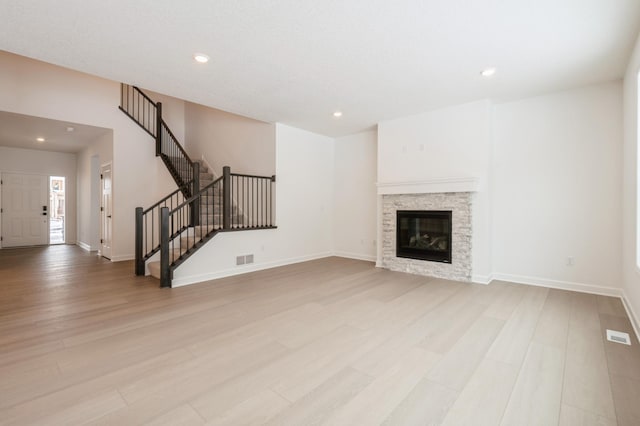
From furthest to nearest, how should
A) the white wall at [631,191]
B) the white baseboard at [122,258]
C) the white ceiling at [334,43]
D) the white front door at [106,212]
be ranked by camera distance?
the white front door at [106,212] < the white baseboard at [122,258] < the white wall at [631,191] < the white ceiling at [334,43]

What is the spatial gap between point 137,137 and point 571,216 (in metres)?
8.26

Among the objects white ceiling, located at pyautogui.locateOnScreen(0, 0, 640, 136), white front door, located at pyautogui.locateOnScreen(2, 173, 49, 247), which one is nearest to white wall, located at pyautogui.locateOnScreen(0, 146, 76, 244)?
white front door, located at pyautogui.locateOnScreen(2, 173, 49, 247)

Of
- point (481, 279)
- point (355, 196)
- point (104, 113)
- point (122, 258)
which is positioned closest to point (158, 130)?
point (104, 113)

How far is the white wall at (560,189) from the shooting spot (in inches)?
159

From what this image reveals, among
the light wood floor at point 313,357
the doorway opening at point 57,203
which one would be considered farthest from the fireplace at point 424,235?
the doorway opening at point 57,203

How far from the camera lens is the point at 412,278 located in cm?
499

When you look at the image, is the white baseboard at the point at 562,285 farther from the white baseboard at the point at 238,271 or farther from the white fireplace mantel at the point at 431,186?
the white baseboard at the point at 238,271

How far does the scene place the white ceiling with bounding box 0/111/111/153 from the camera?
5938 mm

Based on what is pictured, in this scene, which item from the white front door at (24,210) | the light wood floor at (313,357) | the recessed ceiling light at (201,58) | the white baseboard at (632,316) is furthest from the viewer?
the white front door at (24,210)

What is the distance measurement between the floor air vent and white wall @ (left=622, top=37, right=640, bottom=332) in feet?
0.45

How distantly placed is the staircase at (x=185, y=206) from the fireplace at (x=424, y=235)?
2534 millimetres

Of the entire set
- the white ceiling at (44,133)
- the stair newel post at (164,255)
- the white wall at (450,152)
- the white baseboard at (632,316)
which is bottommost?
the white baseboard at (632,316)

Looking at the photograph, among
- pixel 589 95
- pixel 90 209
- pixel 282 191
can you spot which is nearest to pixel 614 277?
pixel 589 95

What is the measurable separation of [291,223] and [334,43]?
3.92 m
